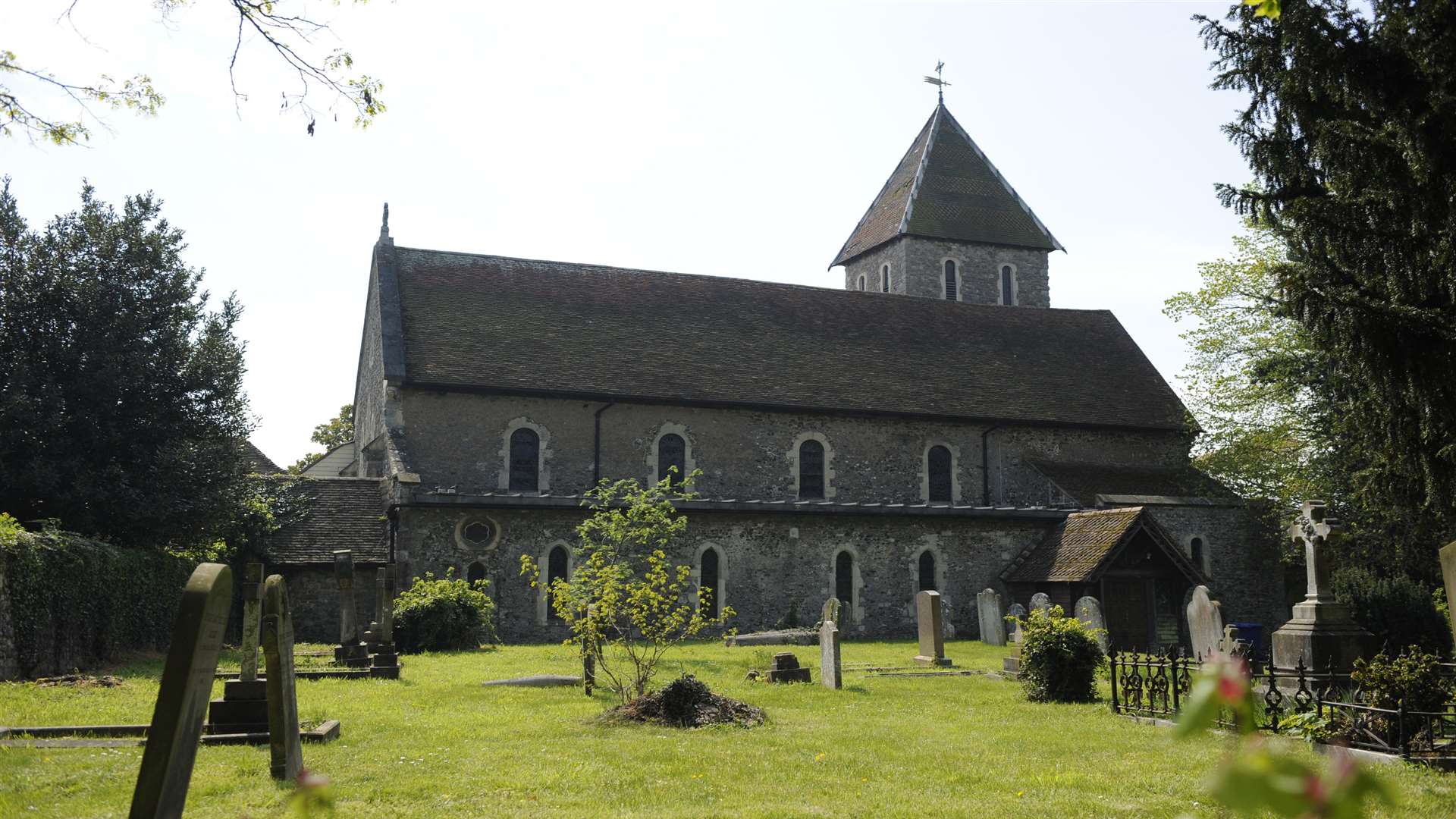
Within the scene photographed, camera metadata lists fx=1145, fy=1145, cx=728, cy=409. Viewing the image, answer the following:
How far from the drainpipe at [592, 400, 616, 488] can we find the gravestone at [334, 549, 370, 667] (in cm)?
815

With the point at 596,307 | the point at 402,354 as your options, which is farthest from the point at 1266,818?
the point at 596,307

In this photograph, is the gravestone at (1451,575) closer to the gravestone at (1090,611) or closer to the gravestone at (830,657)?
the gravestone at (830,657)

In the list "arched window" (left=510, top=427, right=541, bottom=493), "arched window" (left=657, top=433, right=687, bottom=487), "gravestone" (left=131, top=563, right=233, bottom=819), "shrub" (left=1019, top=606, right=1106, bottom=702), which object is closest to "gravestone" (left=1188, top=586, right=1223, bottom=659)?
"shrub" (left=1019, top=606, right=1106, bottom=702)

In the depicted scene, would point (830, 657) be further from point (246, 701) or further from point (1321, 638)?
point (246, 701)

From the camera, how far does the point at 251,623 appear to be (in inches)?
410

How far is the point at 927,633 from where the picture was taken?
752 inches

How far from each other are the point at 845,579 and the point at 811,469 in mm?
3189

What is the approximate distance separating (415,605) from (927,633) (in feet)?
29.7

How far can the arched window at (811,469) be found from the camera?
28141 mm

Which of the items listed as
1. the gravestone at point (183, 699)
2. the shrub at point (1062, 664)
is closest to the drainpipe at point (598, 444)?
the shrub at point (1062, 664)

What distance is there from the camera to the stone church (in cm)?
2439

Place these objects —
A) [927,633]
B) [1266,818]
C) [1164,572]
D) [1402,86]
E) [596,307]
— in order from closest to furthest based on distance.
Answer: [1266,818], [1402,86], [927,633], [1164,572], [596,307]

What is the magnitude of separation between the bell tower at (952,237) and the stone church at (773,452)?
584 cm

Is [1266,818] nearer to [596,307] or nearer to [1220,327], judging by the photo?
[596,307]
